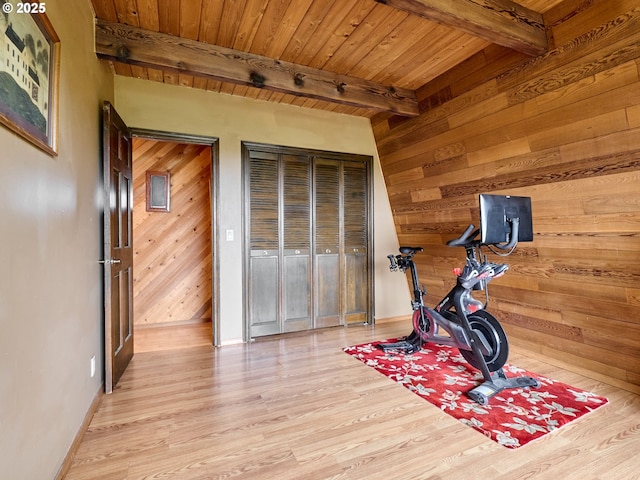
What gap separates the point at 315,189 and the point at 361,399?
7.96 ft

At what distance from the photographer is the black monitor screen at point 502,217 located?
95.1 inches

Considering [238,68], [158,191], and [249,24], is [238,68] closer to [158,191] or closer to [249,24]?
[249,24]

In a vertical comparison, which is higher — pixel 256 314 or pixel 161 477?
pixel 256 314

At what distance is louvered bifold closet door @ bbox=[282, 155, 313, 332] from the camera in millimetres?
3881

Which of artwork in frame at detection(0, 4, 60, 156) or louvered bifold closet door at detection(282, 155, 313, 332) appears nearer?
artwork in frame at detection(0, 4, 60, 156)

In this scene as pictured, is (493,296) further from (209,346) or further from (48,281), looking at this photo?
(48,281)

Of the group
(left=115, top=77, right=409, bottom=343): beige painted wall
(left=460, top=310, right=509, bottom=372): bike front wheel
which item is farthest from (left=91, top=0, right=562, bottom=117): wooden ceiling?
(left=460, top=310, right=509, bottom=372): bike front wheel

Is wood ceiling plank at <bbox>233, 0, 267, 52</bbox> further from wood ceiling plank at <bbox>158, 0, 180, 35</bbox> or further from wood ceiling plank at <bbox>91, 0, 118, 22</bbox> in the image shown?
wood ceiling plank at <bbox>91, 0, 118, 22</bbox>

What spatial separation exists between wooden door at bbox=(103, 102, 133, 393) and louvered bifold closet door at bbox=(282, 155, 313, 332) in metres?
1.56

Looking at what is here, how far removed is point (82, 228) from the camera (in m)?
2.02

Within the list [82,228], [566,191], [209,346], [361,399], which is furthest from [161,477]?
[566,191]

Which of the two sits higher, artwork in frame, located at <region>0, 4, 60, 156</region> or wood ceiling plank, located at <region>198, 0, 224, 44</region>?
wood ceiling plank, located at <region>198, 0, 224, 44</region>

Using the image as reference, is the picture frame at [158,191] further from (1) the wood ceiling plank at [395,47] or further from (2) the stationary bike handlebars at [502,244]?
(2) the stationary bike handlebars at [502,244]

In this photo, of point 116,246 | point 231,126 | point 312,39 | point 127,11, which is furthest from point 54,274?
point 231,126
